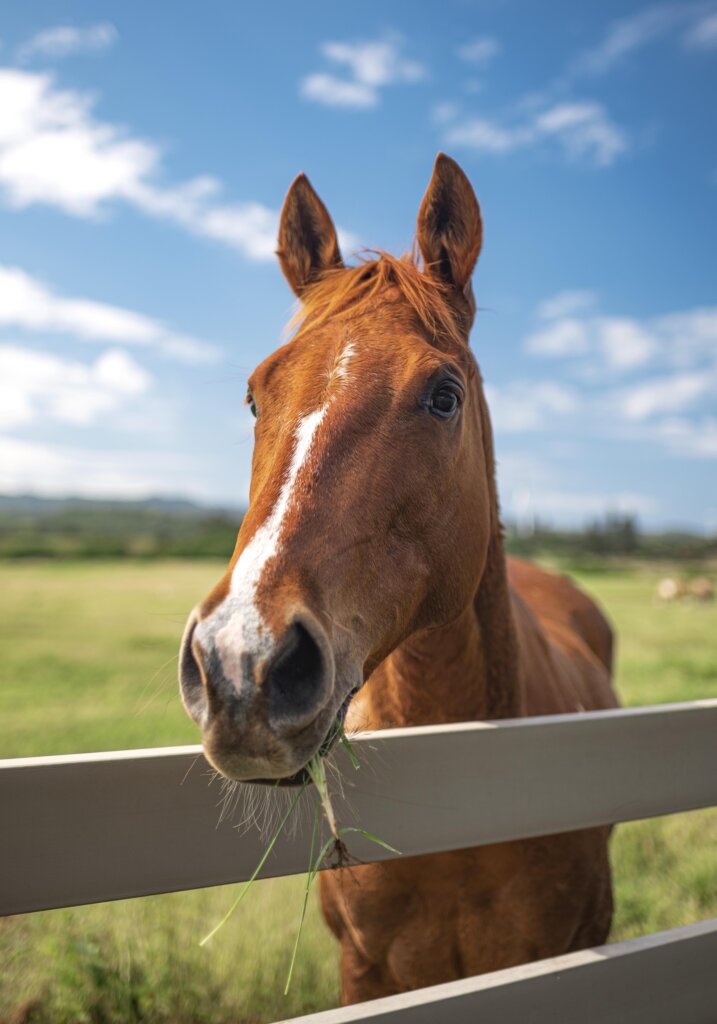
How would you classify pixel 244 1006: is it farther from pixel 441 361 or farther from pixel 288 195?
pixel 288 195

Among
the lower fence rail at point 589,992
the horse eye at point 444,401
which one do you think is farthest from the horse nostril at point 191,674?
the horse eye at point 444,401

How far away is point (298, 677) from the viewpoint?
1244 mm

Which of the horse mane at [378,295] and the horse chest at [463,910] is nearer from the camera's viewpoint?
the horse mane at [378,295]

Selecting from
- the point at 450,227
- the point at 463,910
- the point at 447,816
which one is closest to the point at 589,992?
the point at 447,816

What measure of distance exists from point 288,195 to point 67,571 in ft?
93.9

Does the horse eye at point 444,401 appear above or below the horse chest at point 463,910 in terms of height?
above

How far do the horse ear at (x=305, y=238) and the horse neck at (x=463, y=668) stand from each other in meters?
0.78

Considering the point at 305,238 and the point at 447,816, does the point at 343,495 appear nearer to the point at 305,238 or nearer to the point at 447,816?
the point at 447,816

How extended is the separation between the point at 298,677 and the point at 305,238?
1.75 metres

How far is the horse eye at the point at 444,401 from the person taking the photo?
6.02ft

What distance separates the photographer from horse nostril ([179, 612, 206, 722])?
1202 mm

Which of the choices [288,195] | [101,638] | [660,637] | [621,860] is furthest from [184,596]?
[288,195]

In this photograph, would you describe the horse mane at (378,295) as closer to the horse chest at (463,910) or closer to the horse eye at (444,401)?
the horse eye at (444,401)

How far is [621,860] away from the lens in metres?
4.74
